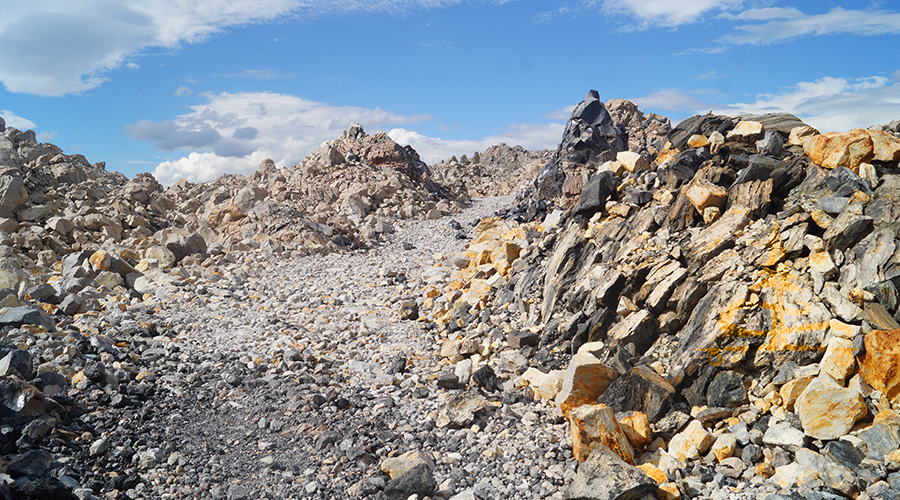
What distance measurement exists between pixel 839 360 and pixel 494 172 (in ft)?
193

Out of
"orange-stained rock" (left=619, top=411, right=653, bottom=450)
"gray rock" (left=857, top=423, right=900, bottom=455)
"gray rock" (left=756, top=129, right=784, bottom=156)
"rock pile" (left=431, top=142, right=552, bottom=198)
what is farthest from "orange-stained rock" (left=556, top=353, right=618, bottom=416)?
"rock pile" (left=431, top=142, right=552, bottom=198)

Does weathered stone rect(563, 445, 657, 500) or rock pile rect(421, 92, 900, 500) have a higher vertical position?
rock pile rect(421, 92, 900, 500)

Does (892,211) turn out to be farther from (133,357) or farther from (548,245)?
(133,357)

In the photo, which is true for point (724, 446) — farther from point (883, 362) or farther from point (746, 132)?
point (746, 132)

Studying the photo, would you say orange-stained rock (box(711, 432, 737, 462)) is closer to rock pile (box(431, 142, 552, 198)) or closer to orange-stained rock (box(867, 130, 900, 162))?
orange-stained rock (box(867, 130, 900, 162))

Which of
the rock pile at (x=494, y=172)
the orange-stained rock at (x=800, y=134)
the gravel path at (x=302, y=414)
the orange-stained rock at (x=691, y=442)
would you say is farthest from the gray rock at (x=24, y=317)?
the rock pile at (x=494, y=172)

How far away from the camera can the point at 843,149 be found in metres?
10.6

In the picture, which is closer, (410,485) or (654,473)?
(654,473)

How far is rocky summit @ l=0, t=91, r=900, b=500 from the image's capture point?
7.84 m

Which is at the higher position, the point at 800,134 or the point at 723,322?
the point at 800,134

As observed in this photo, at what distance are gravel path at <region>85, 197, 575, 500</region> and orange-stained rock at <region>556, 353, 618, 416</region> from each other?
1.93 feet

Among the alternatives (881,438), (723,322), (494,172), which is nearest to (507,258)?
(723,322)

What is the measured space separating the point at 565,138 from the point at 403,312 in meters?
18.3

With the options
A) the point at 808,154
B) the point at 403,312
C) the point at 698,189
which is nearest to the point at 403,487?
the point at 403,312
